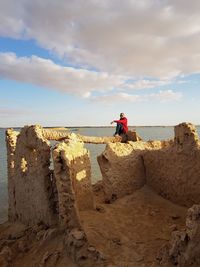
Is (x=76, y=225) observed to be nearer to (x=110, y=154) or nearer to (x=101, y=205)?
(x=101, y=205)

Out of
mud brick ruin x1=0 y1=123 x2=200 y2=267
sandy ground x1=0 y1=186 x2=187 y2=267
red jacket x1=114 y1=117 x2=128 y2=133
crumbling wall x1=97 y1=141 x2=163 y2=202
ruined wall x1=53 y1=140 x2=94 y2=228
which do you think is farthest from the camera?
red jacket x1=114 y1=117 x2=128 y2=133

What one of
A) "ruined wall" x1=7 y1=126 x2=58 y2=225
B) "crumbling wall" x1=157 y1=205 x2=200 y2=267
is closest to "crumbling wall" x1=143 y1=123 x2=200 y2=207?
"ruined wall" x1=7 y1=126 x2=58 y2=225

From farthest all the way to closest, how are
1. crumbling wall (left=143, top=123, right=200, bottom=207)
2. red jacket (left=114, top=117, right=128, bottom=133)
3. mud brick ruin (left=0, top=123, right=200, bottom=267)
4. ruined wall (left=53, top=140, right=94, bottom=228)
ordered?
red jacket (left=114, top=117, right=128, bottom=133) < crumbling wall (left=143, top=123, right=200, bottom=207) < ruined wall (left=53, top=140, right=94, bottom=228) < mud brick ruin (left=0, top=123, right=200, bottom=267)

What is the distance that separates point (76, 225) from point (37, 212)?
6.29ft

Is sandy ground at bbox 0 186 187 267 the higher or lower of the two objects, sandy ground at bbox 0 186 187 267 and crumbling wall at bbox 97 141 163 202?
the lower

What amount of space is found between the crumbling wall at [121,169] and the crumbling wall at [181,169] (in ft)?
2.22

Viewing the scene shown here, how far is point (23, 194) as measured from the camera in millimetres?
10875

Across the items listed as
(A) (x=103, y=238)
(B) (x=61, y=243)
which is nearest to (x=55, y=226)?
(B) (x=61, y=243)

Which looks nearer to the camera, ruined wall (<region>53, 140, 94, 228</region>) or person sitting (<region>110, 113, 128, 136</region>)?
ruined wall (<region>53, 140, 94, 228</region>)

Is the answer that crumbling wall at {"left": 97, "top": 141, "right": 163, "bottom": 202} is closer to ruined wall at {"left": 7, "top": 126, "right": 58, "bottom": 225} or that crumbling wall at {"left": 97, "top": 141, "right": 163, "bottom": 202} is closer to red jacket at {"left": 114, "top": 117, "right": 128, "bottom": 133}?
red jacket at {"left": 114, "top": 117, "right": 128, "bottom": 133}

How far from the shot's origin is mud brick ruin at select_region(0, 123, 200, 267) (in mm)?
8414

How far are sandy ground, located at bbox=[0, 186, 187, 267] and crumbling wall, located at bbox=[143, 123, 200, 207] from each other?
356 mm

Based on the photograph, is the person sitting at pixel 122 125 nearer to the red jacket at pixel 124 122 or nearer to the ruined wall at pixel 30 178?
the red jacket at pixel 124 122

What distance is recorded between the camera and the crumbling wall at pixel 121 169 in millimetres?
11211
